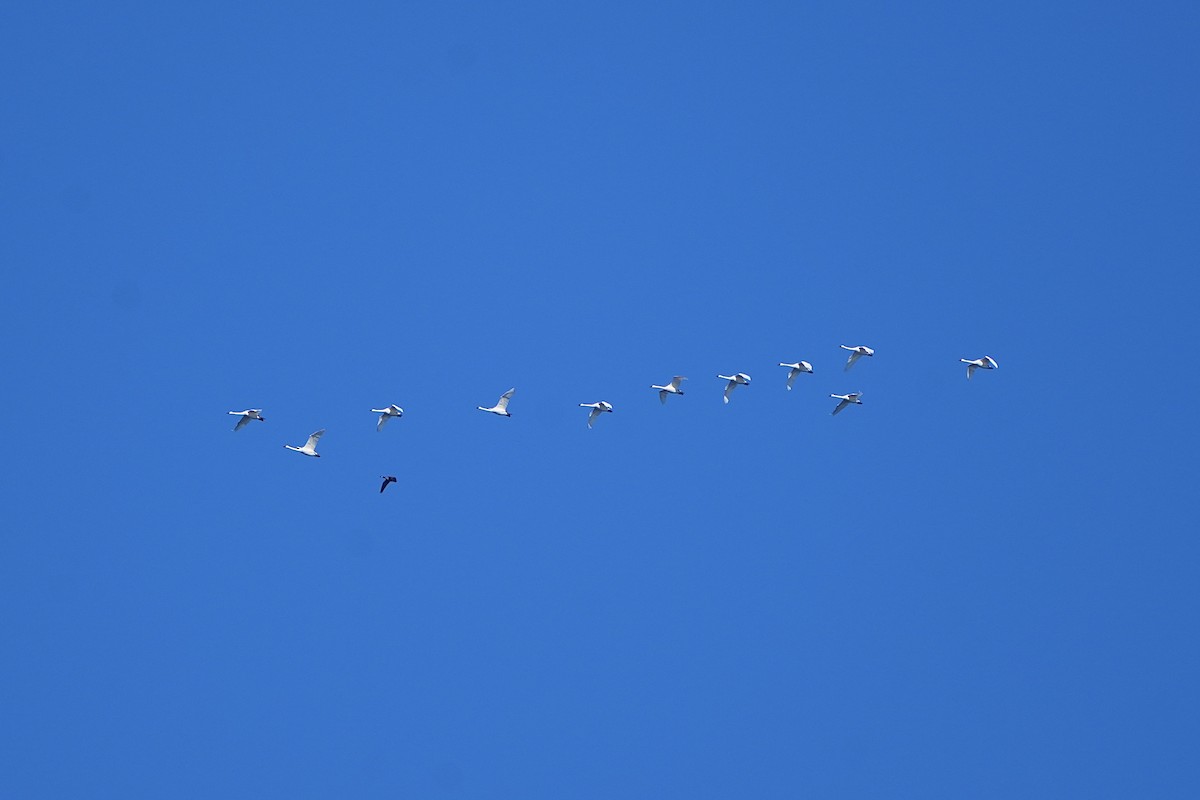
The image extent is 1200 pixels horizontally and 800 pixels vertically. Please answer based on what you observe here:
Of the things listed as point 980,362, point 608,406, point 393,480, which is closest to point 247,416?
point 393,480

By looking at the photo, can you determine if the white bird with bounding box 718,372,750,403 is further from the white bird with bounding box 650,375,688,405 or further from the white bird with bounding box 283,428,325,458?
the white bird with bounding box 283,428,325,458

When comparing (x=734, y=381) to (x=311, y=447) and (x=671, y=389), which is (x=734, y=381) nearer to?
(x=671, y=389)

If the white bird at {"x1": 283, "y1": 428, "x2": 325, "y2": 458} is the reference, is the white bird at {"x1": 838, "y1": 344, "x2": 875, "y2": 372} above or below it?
above

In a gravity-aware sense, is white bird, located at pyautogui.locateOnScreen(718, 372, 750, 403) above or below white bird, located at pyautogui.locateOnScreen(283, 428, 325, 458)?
above

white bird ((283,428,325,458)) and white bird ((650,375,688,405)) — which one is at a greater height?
white bird ((650,375,688,405))

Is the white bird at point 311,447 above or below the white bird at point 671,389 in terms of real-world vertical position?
below

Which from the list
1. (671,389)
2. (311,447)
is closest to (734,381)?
(671,389)

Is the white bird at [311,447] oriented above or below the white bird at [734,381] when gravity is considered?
below

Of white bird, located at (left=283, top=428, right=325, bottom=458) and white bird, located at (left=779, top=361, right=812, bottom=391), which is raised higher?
white bird, located at (left=779, top=361, right=812, bottom=391)

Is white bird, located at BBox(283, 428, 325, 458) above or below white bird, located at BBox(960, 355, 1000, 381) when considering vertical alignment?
below

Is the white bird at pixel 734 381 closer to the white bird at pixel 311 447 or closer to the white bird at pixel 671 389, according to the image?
the white bird at pixel 671 389

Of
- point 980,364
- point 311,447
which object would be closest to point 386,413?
point 311,447

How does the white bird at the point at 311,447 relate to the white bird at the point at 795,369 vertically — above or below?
below

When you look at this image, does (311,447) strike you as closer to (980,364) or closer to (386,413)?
(386,413)
